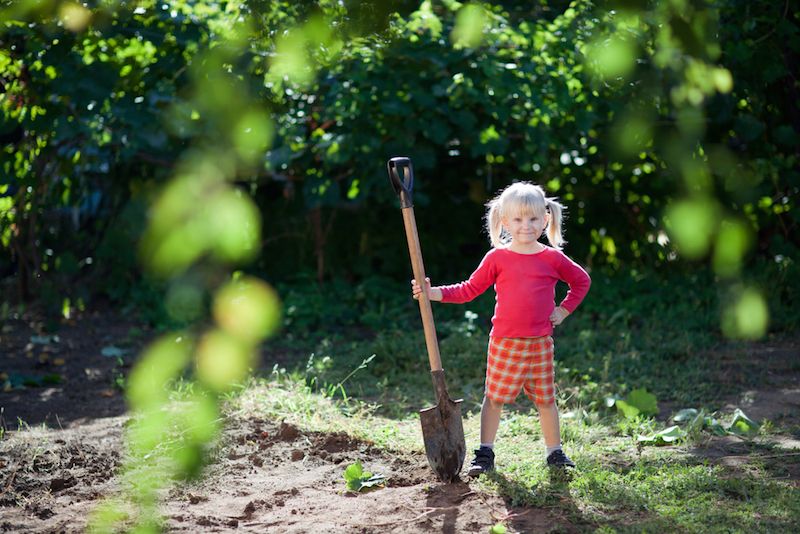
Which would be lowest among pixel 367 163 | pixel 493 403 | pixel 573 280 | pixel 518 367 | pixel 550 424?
pixel 550 424

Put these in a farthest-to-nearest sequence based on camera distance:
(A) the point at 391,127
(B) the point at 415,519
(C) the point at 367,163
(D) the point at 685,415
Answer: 1. (C) the point at 367,163
2. (A) the point at 391,127
3. (D) the point at 685,415
4. (B) the point at 415,519

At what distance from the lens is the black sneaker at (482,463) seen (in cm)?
363

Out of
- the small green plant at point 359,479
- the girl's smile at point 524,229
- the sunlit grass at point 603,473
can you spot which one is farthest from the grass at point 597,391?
the girl's smile at point 524,229

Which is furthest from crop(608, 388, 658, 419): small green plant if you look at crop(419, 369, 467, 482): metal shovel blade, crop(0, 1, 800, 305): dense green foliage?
crop(0, 1, 800, 305): dense green foliage

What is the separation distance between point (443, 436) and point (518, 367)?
15.2 inches

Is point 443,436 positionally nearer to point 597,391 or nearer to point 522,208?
point 522,208

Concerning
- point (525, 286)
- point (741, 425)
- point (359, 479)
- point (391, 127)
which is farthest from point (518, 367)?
point (391, 127)

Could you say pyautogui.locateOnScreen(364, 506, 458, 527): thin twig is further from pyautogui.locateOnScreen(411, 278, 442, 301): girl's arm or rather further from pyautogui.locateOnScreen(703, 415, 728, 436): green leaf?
pyautogui.locateOnScreen(703, 415, 728, 436): green leaf

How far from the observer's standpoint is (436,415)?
11.8ft

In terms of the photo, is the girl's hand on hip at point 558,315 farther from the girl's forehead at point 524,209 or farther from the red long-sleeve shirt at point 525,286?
the girl's forehead at point 524,209

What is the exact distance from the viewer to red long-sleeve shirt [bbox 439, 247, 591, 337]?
361 centimetres

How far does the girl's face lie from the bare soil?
93 cm

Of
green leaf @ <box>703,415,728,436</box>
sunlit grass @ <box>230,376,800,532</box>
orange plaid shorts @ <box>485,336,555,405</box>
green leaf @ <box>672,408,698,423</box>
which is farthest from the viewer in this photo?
green leaf @ <box>672,408,698,423</box>

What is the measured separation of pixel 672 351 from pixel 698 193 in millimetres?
1726
